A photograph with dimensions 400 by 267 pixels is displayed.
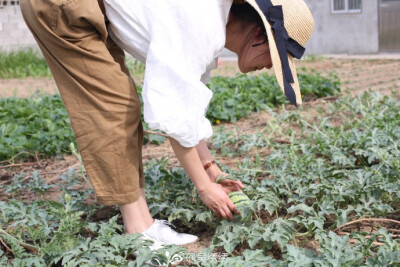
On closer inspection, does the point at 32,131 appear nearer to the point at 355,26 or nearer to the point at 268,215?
the point at 268,215

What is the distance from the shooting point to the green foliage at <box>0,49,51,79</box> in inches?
401

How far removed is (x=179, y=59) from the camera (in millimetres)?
2529

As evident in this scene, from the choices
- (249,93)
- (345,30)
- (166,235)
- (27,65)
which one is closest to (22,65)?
(27,65)

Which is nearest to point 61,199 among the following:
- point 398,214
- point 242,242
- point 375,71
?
point 242,242

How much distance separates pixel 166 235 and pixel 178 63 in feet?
2.73

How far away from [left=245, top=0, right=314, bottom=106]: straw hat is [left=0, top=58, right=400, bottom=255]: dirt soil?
832mm

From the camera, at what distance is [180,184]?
10.9ft

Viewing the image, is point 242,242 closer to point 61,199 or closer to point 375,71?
point 61,199

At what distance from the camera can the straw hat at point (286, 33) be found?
8.79 ft

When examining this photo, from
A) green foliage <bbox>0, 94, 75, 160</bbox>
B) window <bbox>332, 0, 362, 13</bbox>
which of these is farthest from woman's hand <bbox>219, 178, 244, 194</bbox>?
window <bbox>332, 0, 362, 13</bbox>

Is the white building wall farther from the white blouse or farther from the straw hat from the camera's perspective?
the white blouse

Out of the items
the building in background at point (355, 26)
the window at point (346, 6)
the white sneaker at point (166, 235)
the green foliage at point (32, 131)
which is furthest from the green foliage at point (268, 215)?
the window at point (346, 6)

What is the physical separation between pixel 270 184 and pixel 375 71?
24.0 feet

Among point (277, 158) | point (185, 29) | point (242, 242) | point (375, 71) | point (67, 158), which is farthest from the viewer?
point (375, 71)
